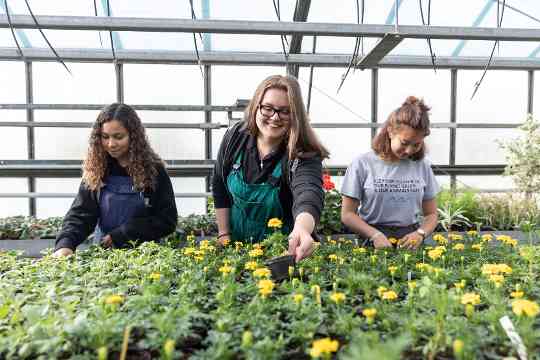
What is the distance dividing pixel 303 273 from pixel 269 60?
3.69 meters

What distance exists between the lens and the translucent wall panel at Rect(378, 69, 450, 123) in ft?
22.5

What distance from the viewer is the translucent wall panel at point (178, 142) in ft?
21.5

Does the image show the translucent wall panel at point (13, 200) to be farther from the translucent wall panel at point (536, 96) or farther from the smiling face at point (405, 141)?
the translucent wall panel at point (536, 96)

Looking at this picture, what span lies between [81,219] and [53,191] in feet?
15.7

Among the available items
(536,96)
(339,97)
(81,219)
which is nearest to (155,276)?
(81,219)

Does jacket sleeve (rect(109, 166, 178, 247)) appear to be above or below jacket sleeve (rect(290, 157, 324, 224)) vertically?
below

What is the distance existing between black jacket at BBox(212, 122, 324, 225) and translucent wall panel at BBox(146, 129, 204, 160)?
4.48 meters

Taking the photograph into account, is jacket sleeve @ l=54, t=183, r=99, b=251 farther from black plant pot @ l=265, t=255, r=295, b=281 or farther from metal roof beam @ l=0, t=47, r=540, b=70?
metal roof beam @ l=0, t=47, r=540, b=70

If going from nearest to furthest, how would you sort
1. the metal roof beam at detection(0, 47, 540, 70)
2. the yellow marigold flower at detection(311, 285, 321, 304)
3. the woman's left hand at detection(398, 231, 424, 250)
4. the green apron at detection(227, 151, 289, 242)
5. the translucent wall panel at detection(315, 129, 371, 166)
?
the yellow marigold flower at detection(311, 285, 321, 304) < the woman's left hand at detection(398, 231, 424, 250) < the green apron at detection(227, 151, 289, 242) < the metal roof beam at detection(0, 47, 540, 70) < the translucent wall panel at detection(315, 129, 371, 166)

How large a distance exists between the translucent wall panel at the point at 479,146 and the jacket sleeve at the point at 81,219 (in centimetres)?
618

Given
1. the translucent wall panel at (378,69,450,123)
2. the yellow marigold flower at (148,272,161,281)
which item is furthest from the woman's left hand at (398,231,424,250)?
the translucent wall panel at (378,69,450,123)

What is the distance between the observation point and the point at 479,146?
6.96 meters

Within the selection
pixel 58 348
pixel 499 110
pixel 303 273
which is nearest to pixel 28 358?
pixel 58 348

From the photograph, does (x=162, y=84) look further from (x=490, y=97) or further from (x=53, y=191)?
(x=490, y=97)
